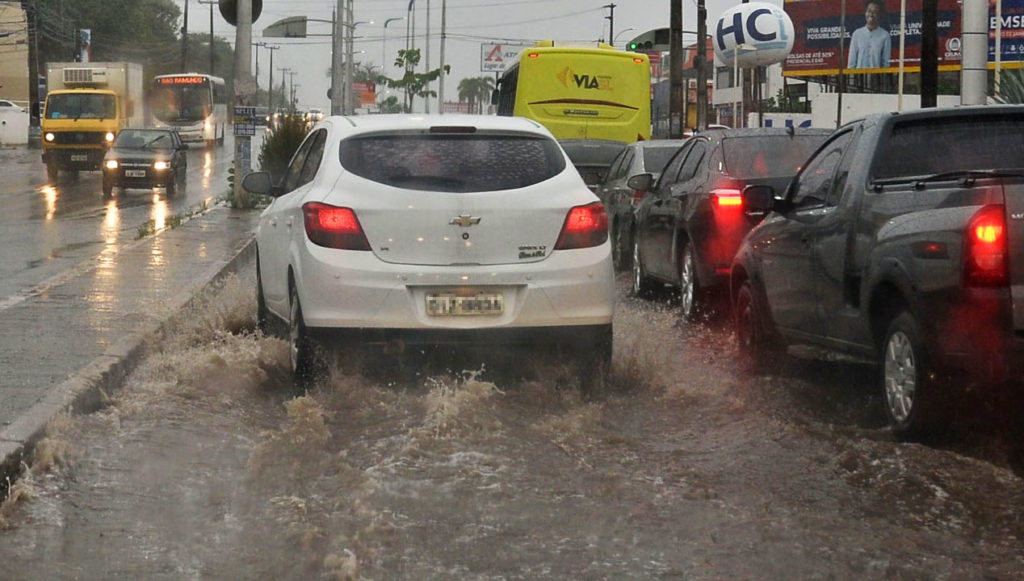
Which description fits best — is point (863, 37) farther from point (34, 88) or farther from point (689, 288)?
point (689, 288)

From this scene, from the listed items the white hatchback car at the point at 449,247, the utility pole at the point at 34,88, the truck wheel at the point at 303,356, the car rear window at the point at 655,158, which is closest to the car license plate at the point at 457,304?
the white hatchback car at the point at 449,247

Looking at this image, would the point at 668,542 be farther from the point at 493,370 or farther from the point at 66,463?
the point at 493,370

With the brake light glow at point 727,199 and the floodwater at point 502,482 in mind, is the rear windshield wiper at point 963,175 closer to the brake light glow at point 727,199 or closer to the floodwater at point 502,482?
the floodwater at point 502,482

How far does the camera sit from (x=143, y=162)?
106 ft

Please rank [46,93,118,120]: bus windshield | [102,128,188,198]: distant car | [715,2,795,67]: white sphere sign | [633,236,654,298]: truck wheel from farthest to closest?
[715,2,795,67]: white sphere sign < [46,93,118,120]: bus windshield < [102,128,188,198]: distant car < [633,236,654,298]: truck wheel

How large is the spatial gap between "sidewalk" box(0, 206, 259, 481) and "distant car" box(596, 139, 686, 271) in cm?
401

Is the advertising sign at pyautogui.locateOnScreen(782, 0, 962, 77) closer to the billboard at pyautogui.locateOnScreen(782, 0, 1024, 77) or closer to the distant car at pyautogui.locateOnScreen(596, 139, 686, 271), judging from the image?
the billboard at pyautogui.locateOnScreen(782, 0, 1024, 77)

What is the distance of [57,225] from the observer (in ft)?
73.2

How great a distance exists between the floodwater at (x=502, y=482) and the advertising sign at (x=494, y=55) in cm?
10183

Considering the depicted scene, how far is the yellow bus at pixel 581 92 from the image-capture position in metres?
27.4

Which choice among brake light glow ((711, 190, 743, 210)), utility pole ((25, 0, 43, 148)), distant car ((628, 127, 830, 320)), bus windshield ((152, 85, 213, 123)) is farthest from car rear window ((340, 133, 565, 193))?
bus windshield ((152, 85, 213, 123))

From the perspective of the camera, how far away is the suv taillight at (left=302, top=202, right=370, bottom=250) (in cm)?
767

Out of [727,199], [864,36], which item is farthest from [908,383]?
[864,36]

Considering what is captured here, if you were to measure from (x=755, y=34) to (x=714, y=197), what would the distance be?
39.3 metres
